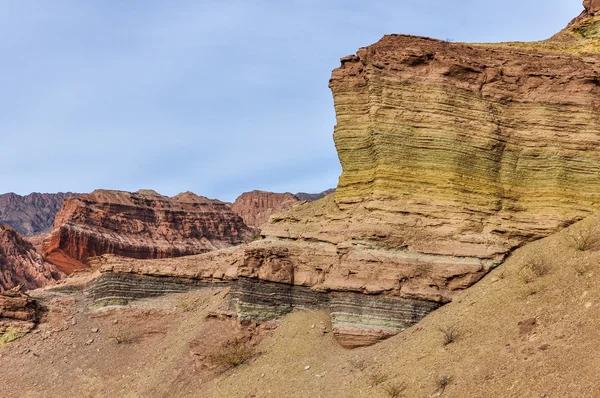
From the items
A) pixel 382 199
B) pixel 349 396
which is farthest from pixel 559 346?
pixel 382 199

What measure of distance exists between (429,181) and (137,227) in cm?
5874

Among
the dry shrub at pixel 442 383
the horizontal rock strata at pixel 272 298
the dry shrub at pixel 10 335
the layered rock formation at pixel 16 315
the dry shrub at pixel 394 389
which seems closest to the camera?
the dry shrub at pixel 442 383

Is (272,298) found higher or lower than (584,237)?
lower

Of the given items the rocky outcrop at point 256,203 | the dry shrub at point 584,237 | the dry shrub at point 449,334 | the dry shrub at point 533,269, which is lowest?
the dry shrub at point 449,334

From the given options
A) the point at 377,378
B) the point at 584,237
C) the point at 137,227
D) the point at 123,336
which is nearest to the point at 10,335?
the point at 123,336

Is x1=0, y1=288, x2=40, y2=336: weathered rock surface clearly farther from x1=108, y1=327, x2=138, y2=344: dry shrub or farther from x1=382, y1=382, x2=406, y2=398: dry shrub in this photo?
x1=382, y1=382, x2=406, y2=398: dry shrub

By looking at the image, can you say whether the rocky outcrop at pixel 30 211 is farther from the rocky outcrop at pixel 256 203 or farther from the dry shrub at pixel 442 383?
the dry shrub at pixel 442 383

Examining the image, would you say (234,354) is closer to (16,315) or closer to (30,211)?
(16,315)

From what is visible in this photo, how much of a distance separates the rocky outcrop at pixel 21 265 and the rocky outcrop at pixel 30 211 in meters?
80.1

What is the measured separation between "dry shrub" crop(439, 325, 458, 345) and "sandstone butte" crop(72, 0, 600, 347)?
1543mm

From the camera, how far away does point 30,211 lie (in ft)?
493

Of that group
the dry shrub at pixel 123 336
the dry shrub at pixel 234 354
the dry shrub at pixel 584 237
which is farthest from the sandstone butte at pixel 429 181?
the dry shrub at pixel 123 336

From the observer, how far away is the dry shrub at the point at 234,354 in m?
14.5

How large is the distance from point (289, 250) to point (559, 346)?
7984mm
